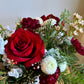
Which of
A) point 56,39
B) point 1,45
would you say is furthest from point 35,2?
point 1,45

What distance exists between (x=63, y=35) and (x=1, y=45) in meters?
0.25

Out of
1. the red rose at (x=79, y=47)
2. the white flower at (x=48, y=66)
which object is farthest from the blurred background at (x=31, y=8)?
the white flower at (x=48, y=66)

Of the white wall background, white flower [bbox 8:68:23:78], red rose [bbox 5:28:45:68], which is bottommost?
white flower [bbox 8:68:23:78]

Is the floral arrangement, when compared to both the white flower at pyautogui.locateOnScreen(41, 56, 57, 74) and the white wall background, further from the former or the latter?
the white wall background

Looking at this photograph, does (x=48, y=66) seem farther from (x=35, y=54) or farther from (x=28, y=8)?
(x=28, y=8)

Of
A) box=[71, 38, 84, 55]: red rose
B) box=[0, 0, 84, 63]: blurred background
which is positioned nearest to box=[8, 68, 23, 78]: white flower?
box=[71, 38, 84, 55]: red rose

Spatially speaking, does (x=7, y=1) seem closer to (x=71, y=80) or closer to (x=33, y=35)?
(x=33, y=35)

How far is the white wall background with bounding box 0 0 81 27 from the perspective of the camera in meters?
0.91

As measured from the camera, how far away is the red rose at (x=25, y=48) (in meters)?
0.36

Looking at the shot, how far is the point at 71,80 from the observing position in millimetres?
479

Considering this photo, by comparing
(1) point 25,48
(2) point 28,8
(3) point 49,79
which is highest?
(2) point 28,8

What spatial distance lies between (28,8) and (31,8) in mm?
27

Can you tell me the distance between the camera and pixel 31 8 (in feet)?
3.26

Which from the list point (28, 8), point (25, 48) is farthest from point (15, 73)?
point (28, 8)
